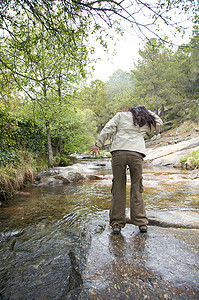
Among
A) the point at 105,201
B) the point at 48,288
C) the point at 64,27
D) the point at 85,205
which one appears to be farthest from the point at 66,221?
the point at 64,27

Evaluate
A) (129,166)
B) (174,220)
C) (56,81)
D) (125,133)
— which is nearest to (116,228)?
(129,166)

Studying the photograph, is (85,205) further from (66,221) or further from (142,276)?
(142,276)

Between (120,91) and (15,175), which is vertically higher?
(120,91)

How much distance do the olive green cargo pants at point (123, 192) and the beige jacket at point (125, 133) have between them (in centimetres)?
17

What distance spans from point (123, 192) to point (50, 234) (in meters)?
1.74

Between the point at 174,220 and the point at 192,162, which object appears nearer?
the point at 174,220

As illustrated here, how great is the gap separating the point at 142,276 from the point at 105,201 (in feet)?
12.7

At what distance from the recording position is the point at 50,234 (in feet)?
11.6

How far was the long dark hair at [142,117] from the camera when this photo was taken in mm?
3006

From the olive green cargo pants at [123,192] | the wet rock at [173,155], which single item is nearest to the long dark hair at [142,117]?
the olive green cargo pants at [123,192]

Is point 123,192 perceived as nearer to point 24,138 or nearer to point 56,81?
point 56,81

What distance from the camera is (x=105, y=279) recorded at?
1.87m

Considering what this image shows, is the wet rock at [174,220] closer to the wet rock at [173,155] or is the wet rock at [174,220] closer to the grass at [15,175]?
the grass at [15,175]

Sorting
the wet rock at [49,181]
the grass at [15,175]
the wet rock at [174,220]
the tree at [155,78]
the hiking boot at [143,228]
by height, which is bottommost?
the wet rock at [49,181]
